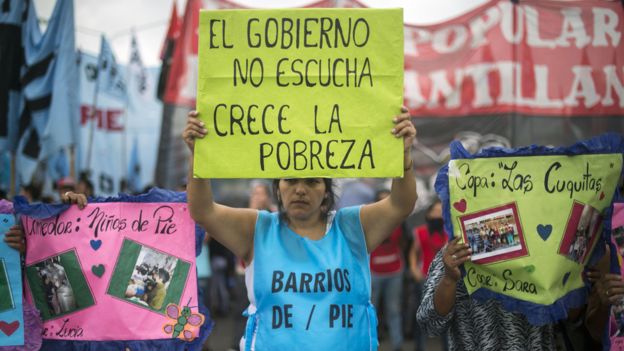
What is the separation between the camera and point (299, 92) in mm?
2779

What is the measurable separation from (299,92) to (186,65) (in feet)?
17.7

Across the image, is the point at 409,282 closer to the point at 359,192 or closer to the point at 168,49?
the point at 359,192

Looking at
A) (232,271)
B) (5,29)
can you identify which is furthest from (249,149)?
(232,271)

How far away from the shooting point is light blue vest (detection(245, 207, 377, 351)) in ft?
8.57

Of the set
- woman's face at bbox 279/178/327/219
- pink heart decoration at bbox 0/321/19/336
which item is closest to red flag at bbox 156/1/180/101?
pink heart decoration at bbox 0/321/19/336

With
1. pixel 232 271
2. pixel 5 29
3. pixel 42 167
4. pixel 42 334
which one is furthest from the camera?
pixel 42 167

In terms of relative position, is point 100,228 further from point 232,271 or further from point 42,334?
point 232,271

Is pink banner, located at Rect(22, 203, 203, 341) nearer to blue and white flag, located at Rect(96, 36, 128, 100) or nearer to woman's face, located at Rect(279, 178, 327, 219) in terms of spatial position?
woman's face, located at Rect(279, 178, 327, 219)

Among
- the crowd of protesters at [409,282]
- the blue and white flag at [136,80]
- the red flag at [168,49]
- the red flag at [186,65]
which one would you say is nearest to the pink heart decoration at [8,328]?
the crowd of protesters at [409,282]

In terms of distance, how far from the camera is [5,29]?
5789 millimetres

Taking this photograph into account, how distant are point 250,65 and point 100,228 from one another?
4.23ft

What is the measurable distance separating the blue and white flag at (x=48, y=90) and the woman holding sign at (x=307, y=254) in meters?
3.73

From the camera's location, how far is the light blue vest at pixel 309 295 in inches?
103

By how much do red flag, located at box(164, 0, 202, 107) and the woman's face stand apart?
204 inches
